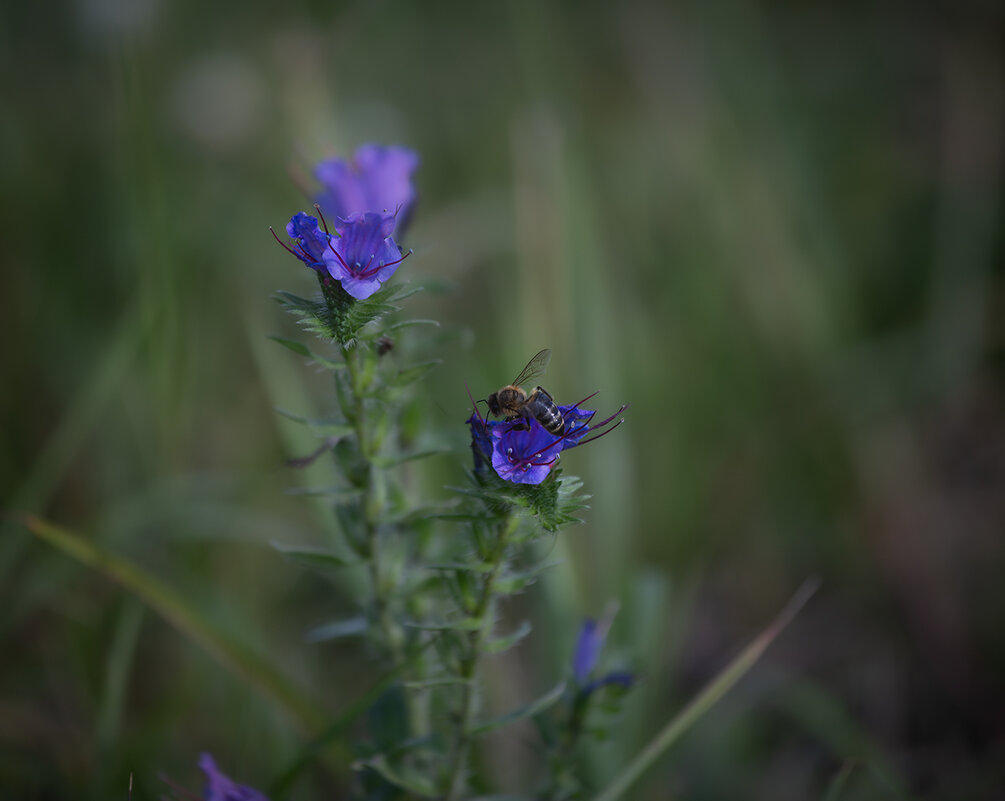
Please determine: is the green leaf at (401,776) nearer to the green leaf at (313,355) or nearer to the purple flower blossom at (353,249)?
the green leaf at (313,355)

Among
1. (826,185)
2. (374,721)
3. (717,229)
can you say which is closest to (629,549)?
(374,721)

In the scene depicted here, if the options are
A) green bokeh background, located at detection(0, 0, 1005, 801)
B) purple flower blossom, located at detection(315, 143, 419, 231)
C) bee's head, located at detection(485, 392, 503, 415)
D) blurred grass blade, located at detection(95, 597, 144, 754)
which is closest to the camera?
bee's head, located at detection(485, 392, 503, 415)

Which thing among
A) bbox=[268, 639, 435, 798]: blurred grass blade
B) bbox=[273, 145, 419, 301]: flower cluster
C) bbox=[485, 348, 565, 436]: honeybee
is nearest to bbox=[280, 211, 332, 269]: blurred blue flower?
bbox=[273, 145, 419, 301]: flower cluster

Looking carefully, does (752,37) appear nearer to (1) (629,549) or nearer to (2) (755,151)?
(2) (755,151)

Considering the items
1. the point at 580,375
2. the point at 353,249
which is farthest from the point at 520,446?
the point at 580,375

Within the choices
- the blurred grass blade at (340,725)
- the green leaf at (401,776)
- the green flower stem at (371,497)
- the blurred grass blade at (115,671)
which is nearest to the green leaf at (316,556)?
the green flower stem at (371,497)

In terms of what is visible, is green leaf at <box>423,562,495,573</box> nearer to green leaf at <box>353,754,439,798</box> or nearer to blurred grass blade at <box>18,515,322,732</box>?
green leaf at <box>353,754,439,798</box>
